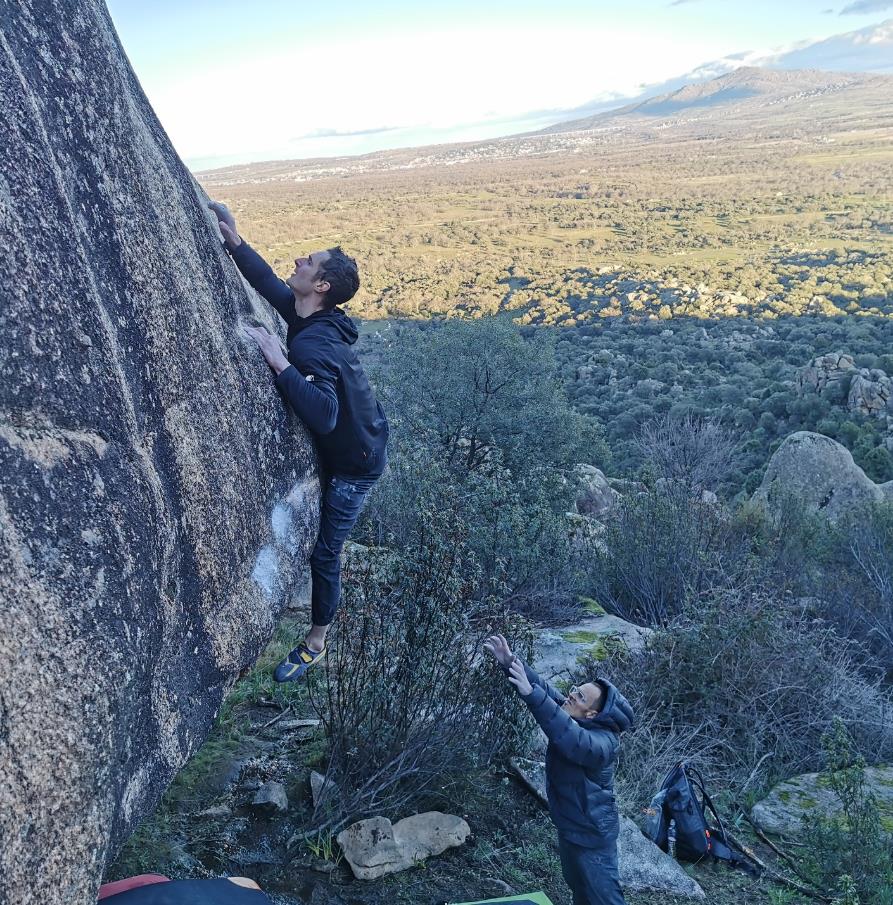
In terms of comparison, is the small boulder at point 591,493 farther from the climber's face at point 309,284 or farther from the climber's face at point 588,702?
the climber's face at point 309,284

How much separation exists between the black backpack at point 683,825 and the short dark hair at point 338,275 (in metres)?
3.68

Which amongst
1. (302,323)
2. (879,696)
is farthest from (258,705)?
(879,696)

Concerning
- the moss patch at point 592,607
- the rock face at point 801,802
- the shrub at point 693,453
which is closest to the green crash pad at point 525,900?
the rock face at point 801,802

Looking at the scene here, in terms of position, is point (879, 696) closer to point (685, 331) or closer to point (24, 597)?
point (24, 597)

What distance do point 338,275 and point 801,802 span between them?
5164 mm

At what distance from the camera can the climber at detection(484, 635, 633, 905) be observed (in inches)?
146

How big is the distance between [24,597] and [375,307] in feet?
163

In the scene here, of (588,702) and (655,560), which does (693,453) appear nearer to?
(655,560)

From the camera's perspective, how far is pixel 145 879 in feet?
9.58

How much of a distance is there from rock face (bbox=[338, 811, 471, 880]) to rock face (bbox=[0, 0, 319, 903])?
1.21 meters

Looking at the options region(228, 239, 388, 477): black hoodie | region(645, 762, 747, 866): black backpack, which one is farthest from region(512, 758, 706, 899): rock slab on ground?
region(228, 239, 388, 477): black hoodie

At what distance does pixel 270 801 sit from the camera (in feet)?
13.8

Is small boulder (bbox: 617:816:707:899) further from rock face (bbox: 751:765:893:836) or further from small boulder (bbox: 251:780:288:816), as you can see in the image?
small boulder (bbox: 251:780:288:816)

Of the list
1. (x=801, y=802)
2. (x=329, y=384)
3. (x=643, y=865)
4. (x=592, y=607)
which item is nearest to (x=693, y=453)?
(x=592, y=607)
